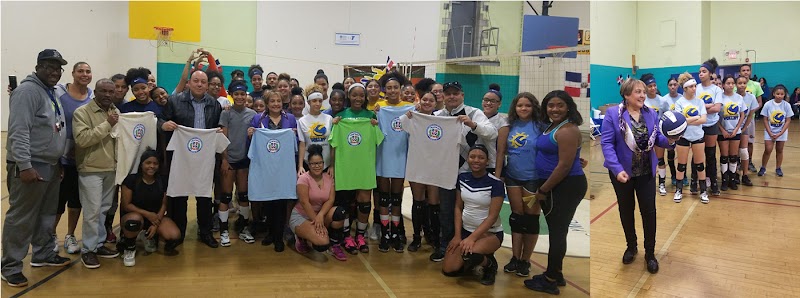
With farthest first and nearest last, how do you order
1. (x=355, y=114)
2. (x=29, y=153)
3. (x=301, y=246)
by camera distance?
(x=355, y=114) → (x=301, y=246) → (x=29, y=153)

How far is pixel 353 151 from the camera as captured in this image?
3732 millimetres

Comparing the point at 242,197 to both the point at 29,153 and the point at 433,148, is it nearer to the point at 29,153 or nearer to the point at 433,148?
the point at 29,153

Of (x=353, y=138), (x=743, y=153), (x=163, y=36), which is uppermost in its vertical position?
(x=163, y=36)

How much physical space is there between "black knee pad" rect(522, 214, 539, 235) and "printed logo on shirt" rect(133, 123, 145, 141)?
2.74 meters

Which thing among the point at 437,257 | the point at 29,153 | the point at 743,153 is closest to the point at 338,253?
the point at 437,257

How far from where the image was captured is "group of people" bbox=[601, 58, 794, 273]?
10.8 feet

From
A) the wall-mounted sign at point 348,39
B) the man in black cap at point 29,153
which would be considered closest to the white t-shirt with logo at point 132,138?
the man in black cap at point 29,153

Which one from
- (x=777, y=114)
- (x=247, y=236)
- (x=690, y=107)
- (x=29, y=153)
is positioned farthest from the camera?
(x=777, y=114)

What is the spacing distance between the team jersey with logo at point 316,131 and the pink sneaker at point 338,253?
63cm

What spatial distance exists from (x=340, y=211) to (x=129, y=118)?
1651mm

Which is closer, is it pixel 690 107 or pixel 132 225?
pixel 132 225

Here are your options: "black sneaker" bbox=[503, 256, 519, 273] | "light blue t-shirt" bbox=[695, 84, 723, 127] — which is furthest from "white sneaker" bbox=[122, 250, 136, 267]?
"light blue t-shirt" bbox=[695, 84, 723, 127]

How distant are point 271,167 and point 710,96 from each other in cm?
499

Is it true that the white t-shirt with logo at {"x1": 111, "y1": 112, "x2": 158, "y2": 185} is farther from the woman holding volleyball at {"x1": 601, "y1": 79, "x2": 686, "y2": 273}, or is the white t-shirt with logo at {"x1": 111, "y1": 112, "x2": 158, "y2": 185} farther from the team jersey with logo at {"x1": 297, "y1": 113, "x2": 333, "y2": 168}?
the woman holding volleyball at {"x1": 601, "y1": 79, "x2": 686, "y2": 273}
